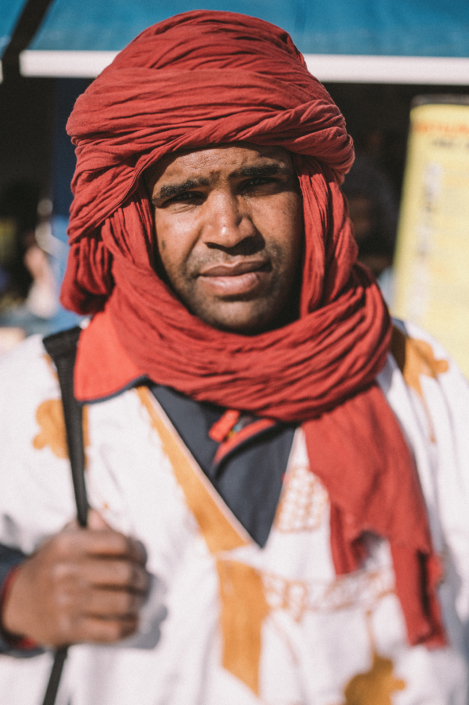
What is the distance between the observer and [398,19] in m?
2.66

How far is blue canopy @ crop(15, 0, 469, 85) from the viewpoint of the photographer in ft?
8.29

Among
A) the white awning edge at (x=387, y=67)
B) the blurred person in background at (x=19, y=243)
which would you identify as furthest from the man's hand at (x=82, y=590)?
the blurred person in background at (x=19, y=243)

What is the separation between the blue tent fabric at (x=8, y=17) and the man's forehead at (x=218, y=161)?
1870 millimetres

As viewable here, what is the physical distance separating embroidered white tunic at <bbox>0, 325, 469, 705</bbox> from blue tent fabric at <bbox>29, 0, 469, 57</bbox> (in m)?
2.04

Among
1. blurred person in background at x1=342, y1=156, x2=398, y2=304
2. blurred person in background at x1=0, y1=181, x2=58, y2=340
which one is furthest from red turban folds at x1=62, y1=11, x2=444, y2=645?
blurred person in background at x1=0, y1=181, x2=58, y2=340

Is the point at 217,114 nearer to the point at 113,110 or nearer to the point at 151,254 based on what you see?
the point at 113,110

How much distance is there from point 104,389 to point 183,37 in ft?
2.73

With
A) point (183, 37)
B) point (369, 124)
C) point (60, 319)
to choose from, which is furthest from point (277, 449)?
point (369, 124)

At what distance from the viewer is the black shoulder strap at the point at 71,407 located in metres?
1.20

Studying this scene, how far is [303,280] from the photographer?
4.56 feet

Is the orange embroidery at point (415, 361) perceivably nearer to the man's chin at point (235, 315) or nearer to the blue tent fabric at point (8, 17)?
the man's chin at point (235, 315)

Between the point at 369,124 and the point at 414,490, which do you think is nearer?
the point at 414,490

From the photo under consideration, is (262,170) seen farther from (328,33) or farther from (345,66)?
(328,33)

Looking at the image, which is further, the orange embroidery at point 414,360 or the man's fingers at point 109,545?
the orange embroidery at point 414,360
